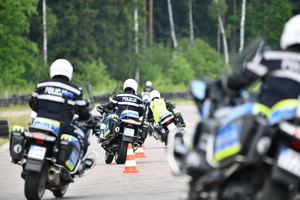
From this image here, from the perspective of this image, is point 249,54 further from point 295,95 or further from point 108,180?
point 108,180

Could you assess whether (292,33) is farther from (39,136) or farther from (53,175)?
(53,175)

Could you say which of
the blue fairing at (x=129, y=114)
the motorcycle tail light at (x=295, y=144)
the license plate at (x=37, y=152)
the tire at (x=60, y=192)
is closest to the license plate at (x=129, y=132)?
the blue fairing at (x=129, y=114)

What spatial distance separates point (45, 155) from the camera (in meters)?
9.44

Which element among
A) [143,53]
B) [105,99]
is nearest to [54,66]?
[105,99]

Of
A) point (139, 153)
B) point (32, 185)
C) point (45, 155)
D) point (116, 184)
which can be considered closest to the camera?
point (32, 185)

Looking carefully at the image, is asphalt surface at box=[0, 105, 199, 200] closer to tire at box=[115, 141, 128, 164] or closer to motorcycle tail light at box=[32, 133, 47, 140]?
tire at box=[115, 141, 128, 164]

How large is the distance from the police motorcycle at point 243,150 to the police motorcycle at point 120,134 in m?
8.50

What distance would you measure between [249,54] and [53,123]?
123 inches

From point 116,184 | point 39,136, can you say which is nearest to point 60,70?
point 39,136

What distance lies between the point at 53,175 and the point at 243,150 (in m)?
4.27

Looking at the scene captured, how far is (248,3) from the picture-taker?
97.4 meters

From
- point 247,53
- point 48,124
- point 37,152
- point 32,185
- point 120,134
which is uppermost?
point 247,53

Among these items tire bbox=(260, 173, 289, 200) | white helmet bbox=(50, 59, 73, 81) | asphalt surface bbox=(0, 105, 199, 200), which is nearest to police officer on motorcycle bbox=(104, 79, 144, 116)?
asphalt surface bbox=(0, 105, 199, 200)

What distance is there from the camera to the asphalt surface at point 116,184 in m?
10.5
